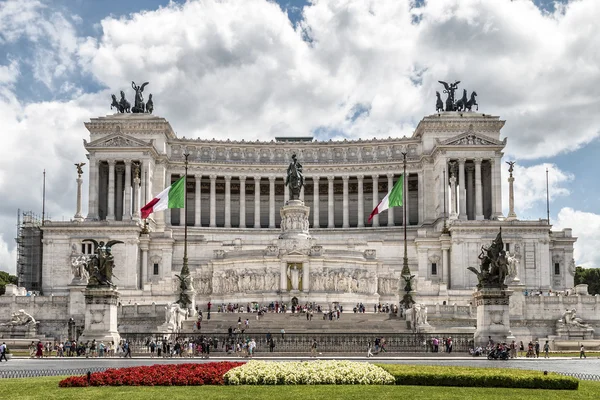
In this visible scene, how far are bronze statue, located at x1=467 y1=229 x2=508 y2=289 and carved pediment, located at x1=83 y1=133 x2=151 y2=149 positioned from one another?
75622 millimetres

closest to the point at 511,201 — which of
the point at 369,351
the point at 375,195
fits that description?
the point at 375,195

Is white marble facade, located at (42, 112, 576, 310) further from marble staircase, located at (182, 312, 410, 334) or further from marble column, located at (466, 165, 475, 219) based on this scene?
marble staircase, located at (182, 312, 410, 334)

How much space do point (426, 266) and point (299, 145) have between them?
35.2 metres

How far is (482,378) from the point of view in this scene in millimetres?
33469

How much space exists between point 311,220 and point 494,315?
79.8m

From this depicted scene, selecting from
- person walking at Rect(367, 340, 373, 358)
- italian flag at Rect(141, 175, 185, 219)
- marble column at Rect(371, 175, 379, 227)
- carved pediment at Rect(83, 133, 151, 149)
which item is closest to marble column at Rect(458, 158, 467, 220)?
marble column at Rect(371, 175, 379, 227)

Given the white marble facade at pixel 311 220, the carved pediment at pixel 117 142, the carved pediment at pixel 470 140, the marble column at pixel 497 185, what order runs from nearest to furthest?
the white marble facade at pixel 311 220
the carved pediment at pixel 470 140
the marble column at pixel 497 185
the carved pediment at pixel 117 142

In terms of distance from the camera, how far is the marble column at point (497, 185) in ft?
403

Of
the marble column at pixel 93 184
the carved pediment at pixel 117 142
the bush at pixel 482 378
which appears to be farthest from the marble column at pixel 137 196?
the bush at pixel 482 378

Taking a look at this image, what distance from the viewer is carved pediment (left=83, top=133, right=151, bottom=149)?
123 m

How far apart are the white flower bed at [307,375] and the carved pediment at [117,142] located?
9243 centimetres

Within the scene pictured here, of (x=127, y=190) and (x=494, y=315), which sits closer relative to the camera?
(x=494, y=315)

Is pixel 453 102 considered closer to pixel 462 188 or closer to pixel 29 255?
pixel 462 188

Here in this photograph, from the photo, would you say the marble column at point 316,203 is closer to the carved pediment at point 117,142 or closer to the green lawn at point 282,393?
the carved pediment at point 117,142
